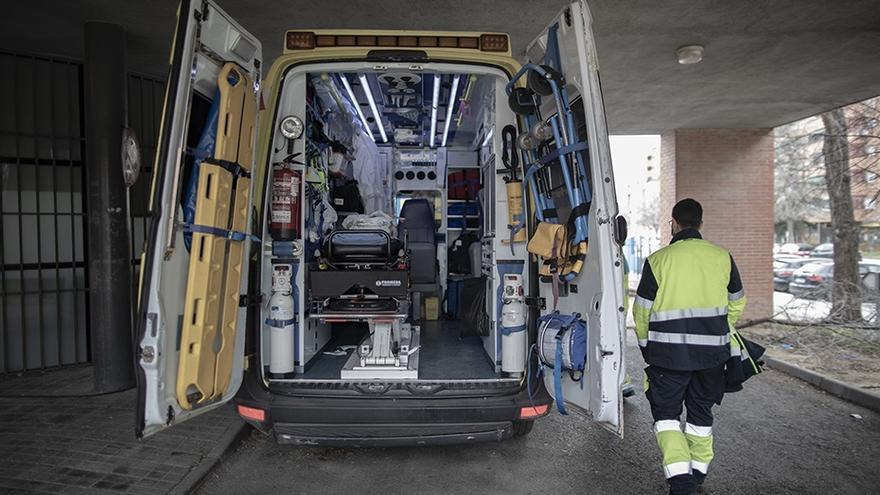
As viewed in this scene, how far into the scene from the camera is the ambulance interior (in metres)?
3.16

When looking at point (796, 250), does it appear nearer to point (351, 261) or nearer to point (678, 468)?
point (678, 468)

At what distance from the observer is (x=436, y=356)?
3945 mm

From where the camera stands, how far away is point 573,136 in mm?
2787

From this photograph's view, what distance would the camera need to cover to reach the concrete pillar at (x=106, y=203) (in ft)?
15.0

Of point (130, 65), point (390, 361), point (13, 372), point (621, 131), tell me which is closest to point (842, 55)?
point (621, 131)

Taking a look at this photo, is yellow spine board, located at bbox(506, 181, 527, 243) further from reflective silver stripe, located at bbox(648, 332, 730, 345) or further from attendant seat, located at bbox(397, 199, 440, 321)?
attendant seat, located at bbox(397, 199, 440, 321)

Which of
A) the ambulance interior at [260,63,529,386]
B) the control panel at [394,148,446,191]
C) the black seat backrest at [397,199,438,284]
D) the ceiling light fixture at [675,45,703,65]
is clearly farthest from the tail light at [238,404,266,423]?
the ceiling light fixture at [675,45,703,65]

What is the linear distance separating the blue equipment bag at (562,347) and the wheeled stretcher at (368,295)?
90 centimetres

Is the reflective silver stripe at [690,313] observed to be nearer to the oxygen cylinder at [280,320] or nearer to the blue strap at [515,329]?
the blue strap at [515,329]

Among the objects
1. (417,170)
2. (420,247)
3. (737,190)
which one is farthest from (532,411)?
(737,190)

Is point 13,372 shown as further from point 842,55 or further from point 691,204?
point 842,55

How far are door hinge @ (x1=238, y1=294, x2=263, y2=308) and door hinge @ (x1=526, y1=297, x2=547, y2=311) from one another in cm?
165

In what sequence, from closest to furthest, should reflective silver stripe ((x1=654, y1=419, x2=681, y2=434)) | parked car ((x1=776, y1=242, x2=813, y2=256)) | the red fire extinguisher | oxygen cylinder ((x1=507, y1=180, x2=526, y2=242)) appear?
reflective silver stripe ((x1=654, y1=419, x2=681, y2=434))
the red fire extinguisher
oxygen cylinder ((x1=507, y1=180, x2=526, y2=242))
parked car ((x1=776, y1=242, x2=813, y2=256))

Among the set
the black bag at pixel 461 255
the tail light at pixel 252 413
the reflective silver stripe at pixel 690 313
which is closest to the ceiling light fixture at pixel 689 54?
the black bag at pixel 461 255
